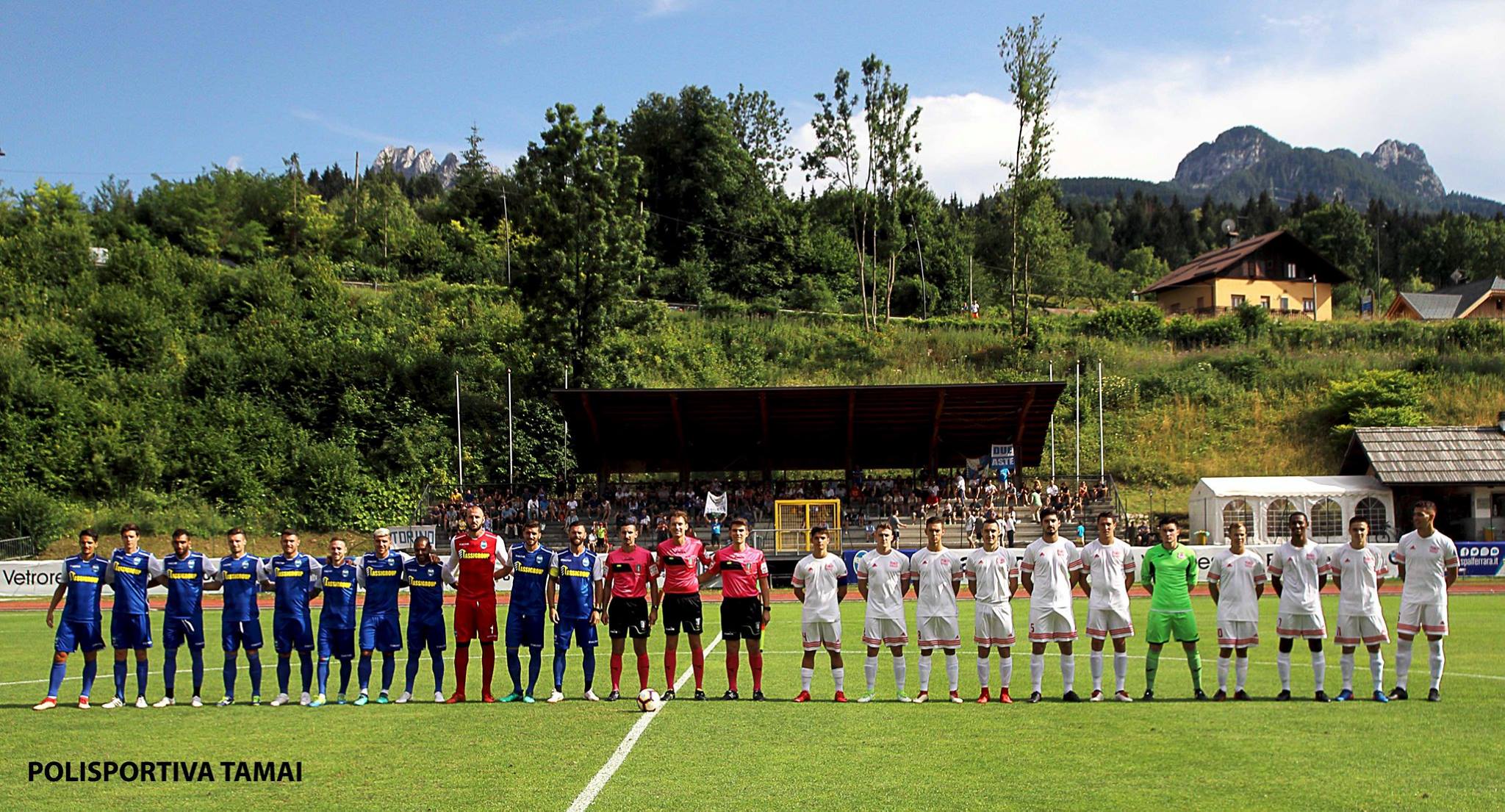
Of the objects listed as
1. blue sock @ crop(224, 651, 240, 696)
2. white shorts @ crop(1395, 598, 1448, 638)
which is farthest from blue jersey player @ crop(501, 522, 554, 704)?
white shorts @ crop(1395, 598, 1448, 638)

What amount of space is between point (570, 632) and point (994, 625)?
14.9ft


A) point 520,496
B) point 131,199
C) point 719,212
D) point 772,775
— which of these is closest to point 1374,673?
point 772,775

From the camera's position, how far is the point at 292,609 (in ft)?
41.2

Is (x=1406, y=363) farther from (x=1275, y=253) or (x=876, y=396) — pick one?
(x=876, y=396)

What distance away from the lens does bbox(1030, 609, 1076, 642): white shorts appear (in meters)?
12.0

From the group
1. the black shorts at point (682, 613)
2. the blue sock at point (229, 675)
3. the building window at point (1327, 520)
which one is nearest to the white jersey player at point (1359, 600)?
the black shorts at point (682, 613)

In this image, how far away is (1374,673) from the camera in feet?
38.0

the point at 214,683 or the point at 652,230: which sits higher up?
the point at 652,230

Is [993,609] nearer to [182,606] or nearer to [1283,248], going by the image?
[182,606]

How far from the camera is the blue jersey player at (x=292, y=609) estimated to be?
40.8 feet

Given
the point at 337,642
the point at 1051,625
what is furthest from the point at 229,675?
the point at 1051,625

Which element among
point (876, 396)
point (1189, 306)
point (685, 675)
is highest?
point (1189, 306)

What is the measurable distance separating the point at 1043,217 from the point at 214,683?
7275 centimetres

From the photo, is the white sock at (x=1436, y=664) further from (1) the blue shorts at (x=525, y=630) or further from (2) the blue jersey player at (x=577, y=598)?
(1) the blue shorts at (x=525, y=630)
